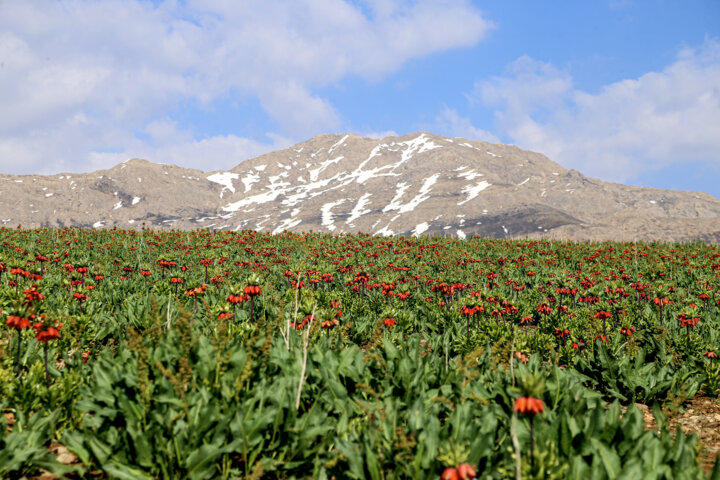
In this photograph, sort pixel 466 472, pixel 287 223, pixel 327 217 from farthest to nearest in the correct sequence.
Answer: pixel 327 217 < pixel 287 223 < pixel 466 472

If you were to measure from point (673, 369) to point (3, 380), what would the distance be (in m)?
8.47

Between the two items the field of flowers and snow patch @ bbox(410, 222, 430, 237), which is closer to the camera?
the field of flowers

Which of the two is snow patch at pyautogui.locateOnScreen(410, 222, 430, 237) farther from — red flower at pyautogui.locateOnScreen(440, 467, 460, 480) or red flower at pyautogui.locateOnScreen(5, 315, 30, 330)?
red flower at pyautogui.locateOnScreen(440, 467, 460, 480)

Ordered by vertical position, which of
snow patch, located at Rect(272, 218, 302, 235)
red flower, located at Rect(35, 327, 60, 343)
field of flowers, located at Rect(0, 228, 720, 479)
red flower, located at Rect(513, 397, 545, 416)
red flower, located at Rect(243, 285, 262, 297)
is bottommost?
field of flowers, located at Rect(0, 228, 720, 479)

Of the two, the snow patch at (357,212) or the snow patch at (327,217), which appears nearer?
the snow patch at (327,217)

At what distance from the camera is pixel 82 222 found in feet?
574

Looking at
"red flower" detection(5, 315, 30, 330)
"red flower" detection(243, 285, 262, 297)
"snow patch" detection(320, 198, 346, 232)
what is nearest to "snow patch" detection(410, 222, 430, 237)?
"snow patch" detection(320, 198, 346, 232)

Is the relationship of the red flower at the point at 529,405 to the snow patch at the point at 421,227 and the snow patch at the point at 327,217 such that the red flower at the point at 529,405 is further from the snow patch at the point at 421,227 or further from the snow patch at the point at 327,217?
the snow patch at the point at 327,217

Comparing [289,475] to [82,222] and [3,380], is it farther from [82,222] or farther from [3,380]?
[82,222]

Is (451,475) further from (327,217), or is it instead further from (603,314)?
(327,217)

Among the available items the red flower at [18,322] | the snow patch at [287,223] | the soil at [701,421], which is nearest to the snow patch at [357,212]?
the snow patch at [287,223]

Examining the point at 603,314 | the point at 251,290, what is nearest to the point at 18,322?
the point at 251,290

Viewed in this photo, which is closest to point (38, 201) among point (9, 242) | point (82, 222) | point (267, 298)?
point (82, 222)

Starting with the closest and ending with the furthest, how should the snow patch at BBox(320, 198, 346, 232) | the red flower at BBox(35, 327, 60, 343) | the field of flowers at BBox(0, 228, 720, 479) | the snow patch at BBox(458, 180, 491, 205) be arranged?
the field of flowers at BBox(0, 228, 720, 479)
the red flower at BBox(35, 327, 60, 343)
the snow patch at BBox(320, 198, 346, 232)
the snow patch at BBox(458, 180, 491, 205)
